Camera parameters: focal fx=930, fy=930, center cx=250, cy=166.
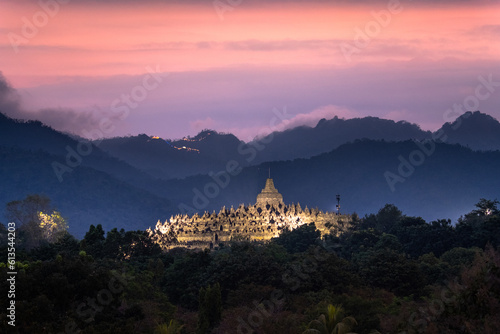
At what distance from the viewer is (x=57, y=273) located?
2751 inches

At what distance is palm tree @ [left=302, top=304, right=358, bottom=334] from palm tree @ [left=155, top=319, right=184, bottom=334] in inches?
404

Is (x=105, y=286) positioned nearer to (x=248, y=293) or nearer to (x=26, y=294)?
(x=26, y=294)

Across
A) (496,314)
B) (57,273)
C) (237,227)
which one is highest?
(237,227)

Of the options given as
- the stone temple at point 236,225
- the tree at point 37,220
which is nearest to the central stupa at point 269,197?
the stone temple at point 236,225

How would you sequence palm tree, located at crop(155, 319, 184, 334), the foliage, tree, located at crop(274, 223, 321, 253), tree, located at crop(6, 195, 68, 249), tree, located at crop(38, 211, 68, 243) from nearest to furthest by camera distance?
1. palm tree, located at crop(155, 319, 184, 334)
2. the foliage
3. tree, located at crop(274, 223, 321, 253)
4. tree, located at crop(6, 195, 68, 249)
5. tree, located at crop(38, 211, 68, 243)

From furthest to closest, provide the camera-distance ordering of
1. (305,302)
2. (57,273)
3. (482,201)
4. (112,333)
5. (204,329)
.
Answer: (482,201)
(305,302)
(204,329)
(57,273)
(112,333)

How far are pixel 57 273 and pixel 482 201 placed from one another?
327 feet

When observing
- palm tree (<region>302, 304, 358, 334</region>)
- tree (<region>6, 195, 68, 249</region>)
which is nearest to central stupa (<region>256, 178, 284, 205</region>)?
tree (<region>6, 195, 68, 249</region>)

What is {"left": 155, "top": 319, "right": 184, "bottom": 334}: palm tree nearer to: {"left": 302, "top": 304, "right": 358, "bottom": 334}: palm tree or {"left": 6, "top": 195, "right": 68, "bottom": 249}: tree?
{"left": 302, "top": 304, "right": 358, "bottom": 334}: palm tree

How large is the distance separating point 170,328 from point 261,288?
1716 centimetres

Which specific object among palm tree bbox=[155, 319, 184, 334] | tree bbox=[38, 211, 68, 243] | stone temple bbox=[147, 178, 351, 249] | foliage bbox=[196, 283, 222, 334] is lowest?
palm tree bbox=[155, 319, 184, 334]

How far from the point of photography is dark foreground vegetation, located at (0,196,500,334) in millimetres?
61562

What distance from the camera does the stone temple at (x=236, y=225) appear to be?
140 m

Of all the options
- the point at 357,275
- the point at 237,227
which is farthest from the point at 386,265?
the point at 237,227
